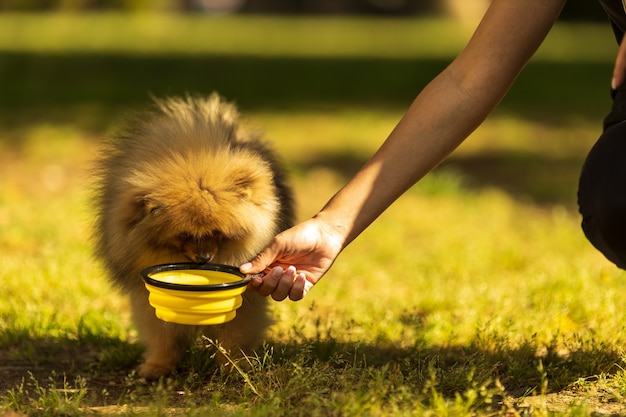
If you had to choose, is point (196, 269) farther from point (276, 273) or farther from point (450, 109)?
point (450, 109)

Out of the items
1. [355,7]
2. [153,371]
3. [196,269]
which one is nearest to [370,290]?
[153,371]

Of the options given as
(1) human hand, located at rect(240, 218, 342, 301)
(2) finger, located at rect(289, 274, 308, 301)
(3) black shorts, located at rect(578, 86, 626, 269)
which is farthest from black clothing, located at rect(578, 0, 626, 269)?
(2) finger, located at rect(289, 274, 308, 301)

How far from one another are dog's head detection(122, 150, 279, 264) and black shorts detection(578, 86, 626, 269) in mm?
1043

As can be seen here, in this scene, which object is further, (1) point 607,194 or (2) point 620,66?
(1) point 607,194

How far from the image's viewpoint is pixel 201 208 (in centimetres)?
283

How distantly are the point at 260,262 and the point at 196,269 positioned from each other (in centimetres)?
21

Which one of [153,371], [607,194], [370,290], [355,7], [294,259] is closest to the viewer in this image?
[607,194]

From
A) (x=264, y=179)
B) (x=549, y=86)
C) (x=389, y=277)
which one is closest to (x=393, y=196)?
(x=264, y=179)

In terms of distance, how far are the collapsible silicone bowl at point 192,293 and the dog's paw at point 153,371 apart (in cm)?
57

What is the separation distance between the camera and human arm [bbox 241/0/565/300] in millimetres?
2816

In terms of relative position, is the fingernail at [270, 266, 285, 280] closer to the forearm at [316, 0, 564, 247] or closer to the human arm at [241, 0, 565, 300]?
the human arm at [241, 0, 565, 300]

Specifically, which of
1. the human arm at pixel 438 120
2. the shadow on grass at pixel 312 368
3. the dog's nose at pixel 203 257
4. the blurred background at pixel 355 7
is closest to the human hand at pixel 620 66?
the human arm at pixel 438 120

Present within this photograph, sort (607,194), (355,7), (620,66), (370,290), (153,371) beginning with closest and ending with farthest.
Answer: (620,66)
(607,194)
(153,371)
(370,290)
(355,7)

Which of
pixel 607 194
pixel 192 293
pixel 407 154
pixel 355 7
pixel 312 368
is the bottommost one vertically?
pixel 312 368
